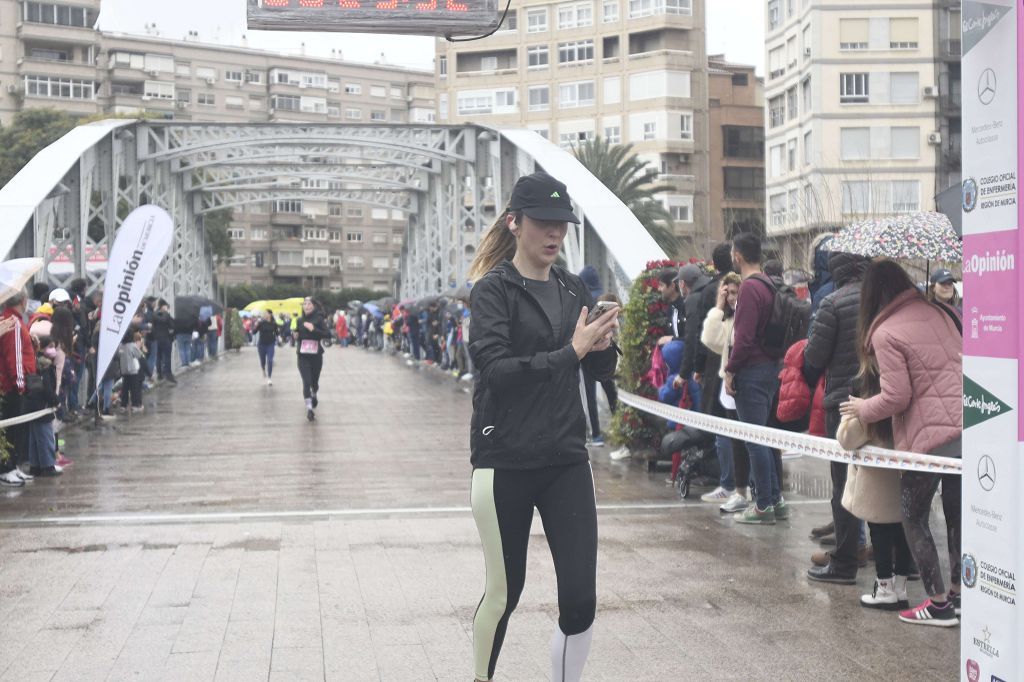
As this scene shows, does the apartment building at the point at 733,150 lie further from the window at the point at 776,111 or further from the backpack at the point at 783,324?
the backpack at the point at 783,324

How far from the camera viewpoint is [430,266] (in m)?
46.0

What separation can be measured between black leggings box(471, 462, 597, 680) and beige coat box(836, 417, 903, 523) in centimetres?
262

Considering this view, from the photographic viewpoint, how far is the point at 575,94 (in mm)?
83500

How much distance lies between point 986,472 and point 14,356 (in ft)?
31.9

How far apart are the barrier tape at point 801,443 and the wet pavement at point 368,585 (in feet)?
2.06

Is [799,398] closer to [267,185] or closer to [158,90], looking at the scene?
[267,185]

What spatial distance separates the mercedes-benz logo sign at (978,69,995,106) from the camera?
384 centimetres

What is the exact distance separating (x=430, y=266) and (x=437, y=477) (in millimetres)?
33857

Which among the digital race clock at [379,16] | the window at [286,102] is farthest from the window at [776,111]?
the digital race clock at [379,16]

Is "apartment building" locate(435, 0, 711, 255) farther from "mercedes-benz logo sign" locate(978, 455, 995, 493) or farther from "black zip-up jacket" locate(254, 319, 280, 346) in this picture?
"mercedes-benz logo sign" locate(978, 455, 995, 493)

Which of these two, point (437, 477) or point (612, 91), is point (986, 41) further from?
point (612, 91)

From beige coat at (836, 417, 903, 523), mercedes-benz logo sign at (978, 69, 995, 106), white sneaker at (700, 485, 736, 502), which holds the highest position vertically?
mercedes-benz logo sign at (978, 69, 995, 106)

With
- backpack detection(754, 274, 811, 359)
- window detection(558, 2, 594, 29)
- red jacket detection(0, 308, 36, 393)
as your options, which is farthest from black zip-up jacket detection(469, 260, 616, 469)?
window detection(558, 2, 594, 29)

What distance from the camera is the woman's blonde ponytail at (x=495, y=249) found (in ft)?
16.2
